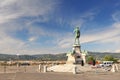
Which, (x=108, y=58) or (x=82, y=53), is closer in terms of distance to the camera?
(x=82, y=53)

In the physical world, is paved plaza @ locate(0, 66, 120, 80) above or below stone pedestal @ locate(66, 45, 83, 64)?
below

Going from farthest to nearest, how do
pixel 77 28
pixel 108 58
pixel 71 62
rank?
1. pixel 108 58
2. pixel 77 28
3. pixel 71 62

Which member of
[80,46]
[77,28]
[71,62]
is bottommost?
[71,62]

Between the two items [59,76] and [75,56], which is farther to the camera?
[75,56]

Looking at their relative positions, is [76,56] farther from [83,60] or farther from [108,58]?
[108,58]

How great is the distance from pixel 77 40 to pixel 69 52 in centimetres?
409

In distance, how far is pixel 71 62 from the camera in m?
52.8

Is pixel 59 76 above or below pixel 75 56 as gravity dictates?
below

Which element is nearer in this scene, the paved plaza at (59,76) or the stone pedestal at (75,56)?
the paved plaza at (59,76)

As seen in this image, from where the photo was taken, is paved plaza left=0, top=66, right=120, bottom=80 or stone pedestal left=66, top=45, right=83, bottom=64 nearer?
paved plaza left=0, top=66, right=120, bottom=80

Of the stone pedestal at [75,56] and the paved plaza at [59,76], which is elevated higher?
the stone pedestal at [75,56]

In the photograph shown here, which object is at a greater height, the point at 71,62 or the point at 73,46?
the point at 73,46

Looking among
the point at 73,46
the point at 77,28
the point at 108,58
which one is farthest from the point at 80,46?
the point at 108,58

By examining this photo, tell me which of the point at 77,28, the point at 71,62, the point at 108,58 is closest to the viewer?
the point at 71,62
